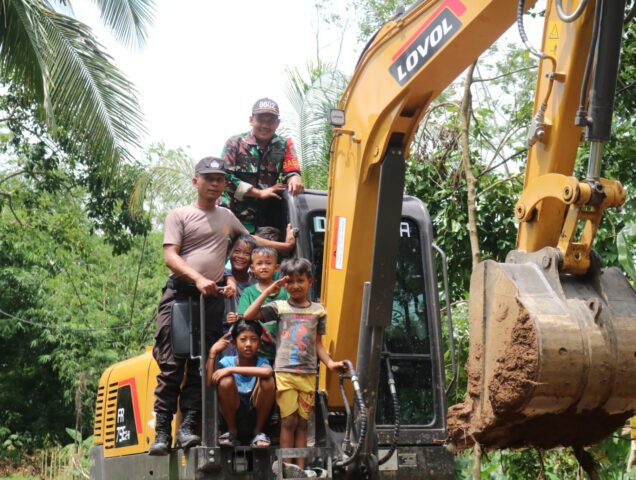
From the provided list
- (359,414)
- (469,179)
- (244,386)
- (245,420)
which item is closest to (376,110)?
(359,414)

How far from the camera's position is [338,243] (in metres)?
6.21

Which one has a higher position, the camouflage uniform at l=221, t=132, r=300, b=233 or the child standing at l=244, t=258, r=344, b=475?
the camouflage uniform at l=221, t=132, r=300, b=233

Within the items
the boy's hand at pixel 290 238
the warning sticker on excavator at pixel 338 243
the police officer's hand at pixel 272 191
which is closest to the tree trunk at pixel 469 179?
the police officer's hand at pixel 272 191

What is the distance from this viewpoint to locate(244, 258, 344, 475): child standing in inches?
237

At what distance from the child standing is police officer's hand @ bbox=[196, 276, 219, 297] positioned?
0.26 m

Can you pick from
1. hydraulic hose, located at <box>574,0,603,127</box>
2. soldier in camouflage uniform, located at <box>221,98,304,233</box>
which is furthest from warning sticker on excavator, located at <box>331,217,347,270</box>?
hydraulic hose, located at <box>574,0,603,127</box>

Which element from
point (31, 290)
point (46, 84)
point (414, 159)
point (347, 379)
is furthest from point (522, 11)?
point (31, 290)

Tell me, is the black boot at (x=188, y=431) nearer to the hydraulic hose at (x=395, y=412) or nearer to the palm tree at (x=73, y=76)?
the hydraulic hose at (x=395, y=412)

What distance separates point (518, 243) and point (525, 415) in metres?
0.88

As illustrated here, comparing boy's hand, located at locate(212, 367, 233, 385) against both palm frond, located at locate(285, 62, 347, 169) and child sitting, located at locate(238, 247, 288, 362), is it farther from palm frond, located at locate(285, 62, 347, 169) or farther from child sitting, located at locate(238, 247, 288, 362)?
palm frond, located at locate(285, 62, 347, 169)

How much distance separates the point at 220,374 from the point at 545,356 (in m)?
2.56

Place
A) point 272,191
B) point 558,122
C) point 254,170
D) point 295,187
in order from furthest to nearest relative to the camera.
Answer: point 254,170 → point 272,191 → point 295,187 → point 558,122

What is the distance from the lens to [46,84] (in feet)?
34.4

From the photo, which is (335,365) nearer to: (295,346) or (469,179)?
(295,346)
